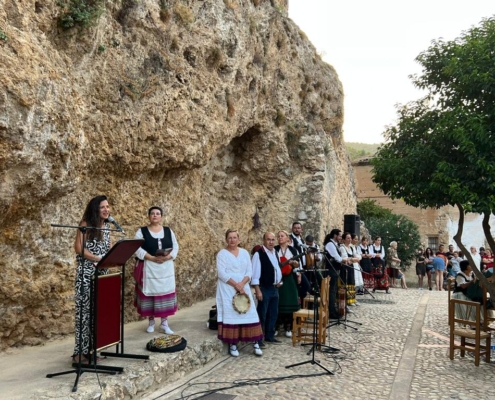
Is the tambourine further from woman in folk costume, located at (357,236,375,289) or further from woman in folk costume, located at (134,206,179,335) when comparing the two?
woman in folk costume, located at (357,236,375,289)

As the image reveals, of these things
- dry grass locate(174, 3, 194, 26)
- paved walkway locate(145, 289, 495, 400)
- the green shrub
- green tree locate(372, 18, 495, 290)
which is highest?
dry grass locate(174, 3, 194, 26)

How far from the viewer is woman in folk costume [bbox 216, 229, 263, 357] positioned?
656 centimetres

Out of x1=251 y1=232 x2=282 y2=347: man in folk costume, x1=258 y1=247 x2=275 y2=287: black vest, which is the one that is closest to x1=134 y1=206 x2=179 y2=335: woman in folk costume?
x1=251 y1=232 x2=282 y2=347: man in folk costume

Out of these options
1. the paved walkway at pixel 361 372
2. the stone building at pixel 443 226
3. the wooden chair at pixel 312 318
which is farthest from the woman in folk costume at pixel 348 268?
the stone building at pixel 443 226

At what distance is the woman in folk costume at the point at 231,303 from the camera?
6.56 metres

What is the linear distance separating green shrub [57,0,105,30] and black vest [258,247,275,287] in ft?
13.5

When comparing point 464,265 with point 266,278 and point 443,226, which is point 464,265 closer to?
point 266,278

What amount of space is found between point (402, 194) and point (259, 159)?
557cm

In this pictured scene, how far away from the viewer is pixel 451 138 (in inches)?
292

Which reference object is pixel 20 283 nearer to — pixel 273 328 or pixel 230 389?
pixel 230 389

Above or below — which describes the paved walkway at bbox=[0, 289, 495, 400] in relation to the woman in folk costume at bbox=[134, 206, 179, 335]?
below

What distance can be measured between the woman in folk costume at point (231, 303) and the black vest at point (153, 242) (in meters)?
0.75

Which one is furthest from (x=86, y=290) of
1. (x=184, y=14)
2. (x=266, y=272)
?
(x=184, y=14)

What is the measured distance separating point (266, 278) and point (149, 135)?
304cm
